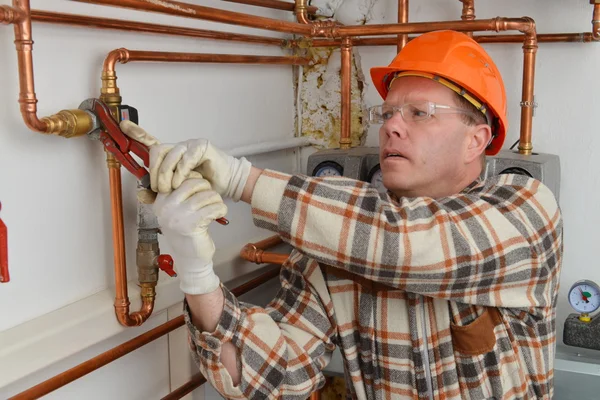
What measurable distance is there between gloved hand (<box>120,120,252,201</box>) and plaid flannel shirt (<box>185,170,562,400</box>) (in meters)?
0.03

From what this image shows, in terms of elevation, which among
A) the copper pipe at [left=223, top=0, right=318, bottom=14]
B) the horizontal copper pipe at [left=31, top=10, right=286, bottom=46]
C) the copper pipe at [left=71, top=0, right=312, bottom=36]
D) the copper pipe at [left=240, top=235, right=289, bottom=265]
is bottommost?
the copper pipe at [left=240, top=235, right=289, bottom=265]

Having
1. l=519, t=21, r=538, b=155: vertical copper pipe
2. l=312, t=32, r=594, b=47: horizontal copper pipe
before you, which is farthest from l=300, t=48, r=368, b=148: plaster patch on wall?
l=519, t=21, r=538, b=155: vertical copper pipe

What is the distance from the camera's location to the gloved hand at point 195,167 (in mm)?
916

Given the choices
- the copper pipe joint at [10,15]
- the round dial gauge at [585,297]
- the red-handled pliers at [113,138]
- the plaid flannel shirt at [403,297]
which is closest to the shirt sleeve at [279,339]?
the plaid flannel shirt at [403,297]

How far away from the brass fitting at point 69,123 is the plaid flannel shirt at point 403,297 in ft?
1.05

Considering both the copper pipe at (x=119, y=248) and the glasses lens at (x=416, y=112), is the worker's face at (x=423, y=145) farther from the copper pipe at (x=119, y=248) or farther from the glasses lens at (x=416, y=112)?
the copper pipe at (x=119, y=248)

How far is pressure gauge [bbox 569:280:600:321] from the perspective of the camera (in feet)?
4.87

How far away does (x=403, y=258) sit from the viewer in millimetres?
957

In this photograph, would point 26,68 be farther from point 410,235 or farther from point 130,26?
point 410,235

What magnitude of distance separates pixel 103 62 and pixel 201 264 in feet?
1.43

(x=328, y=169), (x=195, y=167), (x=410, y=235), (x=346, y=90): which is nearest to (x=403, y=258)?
(x=410, y=235)

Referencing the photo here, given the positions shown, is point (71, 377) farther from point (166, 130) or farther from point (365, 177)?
point (365, 177)

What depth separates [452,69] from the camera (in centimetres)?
115

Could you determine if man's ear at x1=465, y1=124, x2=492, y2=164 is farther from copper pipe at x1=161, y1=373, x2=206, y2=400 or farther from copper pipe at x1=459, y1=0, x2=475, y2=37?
copper pipe at x1=161, y1=373, x2=206, y2=400
